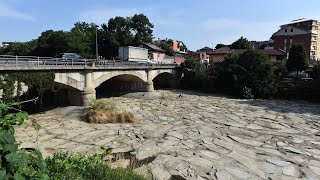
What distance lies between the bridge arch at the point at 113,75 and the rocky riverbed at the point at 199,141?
446 centimetres

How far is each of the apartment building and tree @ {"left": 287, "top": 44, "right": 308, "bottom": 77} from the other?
32560 mm

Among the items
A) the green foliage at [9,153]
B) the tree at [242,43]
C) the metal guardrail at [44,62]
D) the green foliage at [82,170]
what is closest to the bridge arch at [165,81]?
the metal guardrail at [44,62]

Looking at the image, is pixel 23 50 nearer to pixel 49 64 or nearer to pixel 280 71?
pixel 49 64

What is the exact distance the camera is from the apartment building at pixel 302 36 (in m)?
78.9

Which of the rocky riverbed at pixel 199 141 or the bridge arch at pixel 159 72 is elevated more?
the bridge arch at pixel 159 72

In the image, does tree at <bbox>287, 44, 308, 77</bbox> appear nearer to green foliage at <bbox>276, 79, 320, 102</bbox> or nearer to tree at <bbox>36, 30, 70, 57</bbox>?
green foliage at <bbox>276, 79, 320, 102</bbox>

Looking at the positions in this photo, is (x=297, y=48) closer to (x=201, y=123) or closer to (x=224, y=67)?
(x=224, y=67)

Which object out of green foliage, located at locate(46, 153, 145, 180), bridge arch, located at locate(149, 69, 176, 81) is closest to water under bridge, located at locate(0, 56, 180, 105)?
bridge arch, located at locate(149, 69, 176, 81)

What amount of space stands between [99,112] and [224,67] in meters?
24.1

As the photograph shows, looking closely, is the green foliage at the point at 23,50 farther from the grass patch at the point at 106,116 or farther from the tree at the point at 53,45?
the grass patch at the point at 106,116

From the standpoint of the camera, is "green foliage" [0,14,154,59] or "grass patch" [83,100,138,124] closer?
"grass patch" [83,100,138,124]

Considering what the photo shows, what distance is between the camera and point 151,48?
68.9 metres

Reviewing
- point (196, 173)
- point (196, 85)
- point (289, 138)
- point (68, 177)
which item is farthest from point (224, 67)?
point (68, 177)

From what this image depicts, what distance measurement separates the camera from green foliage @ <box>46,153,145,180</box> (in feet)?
21.0
